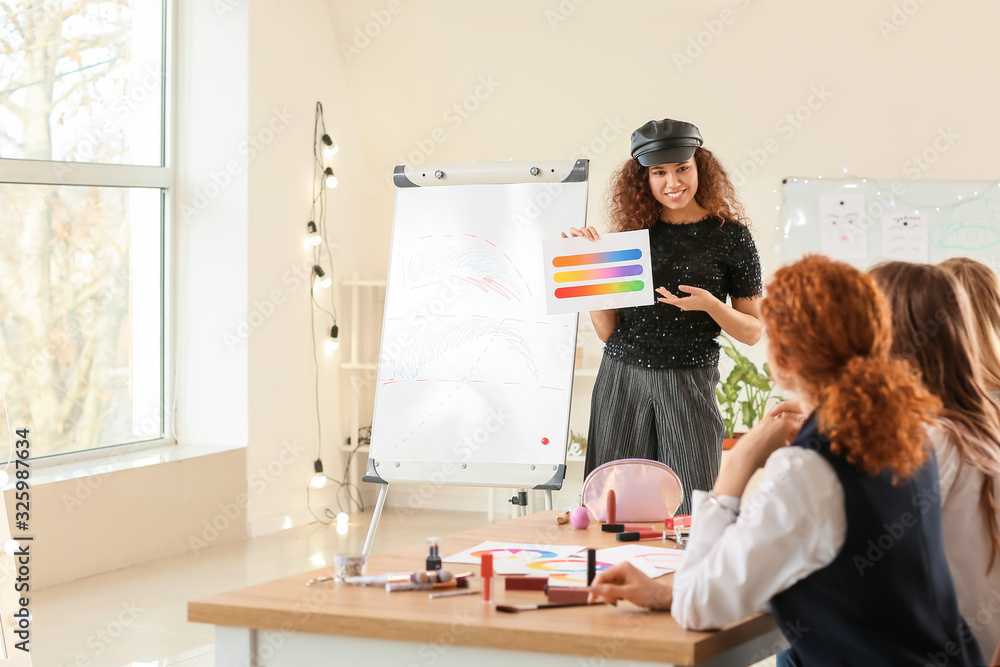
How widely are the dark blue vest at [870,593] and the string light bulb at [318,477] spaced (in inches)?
165

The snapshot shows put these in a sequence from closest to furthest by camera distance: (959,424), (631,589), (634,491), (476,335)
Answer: (631,589) → (959,424) → (634,491) → (476,335)

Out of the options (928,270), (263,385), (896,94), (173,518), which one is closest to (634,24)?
(896,94)

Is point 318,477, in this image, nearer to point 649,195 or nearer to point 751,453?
point 649,195

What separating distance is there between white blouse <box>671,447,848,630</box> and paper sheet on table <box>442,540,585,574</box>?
0.39 meters

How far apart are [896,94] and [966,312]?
3.45 m

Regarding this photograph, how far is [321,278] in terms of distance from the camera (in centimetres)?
521

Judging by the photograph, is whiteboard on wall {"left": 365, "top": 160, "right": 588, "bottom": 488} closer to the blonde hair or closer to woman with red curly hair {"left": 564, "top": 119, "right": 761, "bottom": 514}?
woman with red curly hair {"left": 564, "top": 119, "right": 761, "bottom": 514}

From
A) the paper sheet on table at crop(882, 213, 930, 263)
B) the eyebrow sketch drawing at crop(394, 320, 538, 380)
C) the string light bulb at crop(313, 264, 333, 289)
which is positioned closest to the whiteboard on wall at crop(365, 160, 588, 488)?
the eyebrow sketch drawing at crop(394, 320, 538, 380)

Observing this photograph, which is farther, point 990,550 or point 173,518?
point 173,518

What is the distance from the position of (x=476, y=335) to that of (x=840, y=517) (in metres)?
2.46

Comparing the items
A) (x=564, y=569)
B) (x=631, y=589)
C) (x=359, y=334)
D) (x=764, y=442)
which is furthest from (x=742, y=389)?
(x=631, y=589)

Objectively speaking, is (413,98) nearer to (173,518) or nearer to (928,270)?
(173,518)

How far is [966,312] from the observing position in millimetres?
1415

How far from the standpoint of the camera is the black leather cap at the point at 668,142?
2523 millimetres
